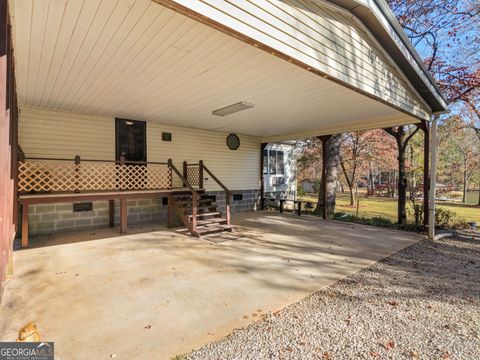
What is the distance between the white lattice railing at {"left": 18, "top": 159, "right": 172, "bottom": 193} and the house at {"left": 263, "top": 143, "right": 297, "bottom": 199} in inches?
218

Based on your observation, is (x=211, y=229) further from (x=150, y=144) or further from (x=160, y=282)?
(x=150, y=144)

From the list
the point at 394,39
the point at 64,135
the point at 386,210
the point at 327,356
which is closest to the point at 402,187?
the point at 394,39

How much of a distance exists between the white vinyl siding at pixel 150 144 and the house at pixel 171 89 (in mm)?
35

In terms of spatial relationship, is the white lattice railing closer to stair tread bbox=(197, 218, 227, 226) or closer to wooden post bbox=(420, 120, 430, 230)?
stair tread bbox=(197, 218, 227, 226)

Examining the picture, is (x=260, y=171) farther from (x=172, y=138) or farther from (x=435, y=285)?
(x=435, y=285)

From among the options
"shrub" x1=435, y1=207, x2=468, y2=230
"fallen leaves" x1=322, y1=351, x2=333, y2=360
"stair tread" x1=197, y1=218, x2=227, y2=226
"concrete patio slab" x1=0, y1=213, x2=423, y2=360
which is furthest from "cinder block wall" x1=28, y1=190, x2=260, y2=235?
"shrub" x1=435, y1=207, x2=468, y2=230

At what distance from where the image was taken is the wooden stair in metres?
6.45

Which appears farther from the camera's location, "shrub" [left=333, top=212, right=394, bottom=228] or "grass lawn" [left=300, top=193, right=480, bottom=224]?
"grass lawn" [left=300, top=193, right=480, bottom=224]

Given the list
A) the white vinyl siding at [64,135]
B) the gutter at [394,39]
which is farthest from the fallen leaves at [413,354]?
the white vinyl siding at [64,135]

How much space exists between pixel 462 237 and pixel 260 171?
6982mm

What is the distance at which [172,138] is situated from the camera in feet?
27.8

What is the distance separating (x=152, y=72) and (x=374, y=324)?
4.57m

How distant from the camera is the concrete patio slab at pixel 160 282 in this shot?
235 cm

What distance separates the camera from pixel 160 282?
3557 millimetres
